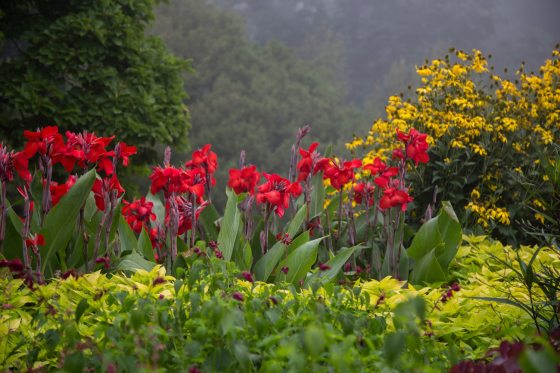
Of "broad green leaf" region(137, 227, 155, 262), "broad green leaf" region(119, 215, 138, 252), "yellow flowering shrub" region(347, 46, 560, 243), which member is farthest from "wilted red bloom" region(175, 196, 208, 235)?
"yellow flowering shrub" region(347, 46, 560, 243)

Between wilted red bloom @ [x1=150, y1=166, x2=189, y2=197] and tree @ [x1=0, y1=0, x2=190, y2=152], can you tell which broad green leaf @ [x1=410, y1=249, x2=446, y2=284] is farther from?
tree @ [x1=0, y1=0, x2=190, y2=152]

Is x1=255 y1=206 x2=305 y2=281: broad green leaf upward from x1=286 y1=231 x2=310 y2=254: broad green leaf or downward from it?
downward

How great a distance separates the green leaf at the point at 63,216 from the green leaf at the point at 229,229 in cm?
72

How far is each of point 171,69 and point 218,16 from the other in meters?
21.5

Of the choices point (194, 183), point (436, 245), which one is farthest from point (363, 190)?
point (194, 183)

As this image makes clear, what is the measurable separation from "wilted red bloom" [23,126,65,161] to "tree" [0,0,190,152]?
4983 mm

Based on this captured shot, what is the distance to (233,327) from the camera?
1563 mm

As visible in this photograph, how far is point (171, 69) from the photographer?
29.0ft

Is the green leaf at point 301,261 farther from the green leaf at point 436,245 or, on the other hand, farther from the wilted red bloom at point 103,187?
the wilted red bloom at point 103,187

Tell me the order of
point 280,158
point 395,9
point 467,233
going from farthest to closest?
1. point 395,9
2. point 280,158
3. point 467,233

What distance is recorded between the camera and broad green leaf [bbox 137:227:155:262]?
10.8ft

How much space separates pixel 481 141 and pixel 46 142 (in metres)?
3.54

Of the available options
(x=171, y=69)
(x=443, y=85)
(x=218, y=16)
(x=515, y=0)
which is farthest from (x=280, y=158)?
(x=515, y=0)

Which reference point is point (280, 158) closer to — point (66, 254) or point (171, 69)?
point (171, 69)
